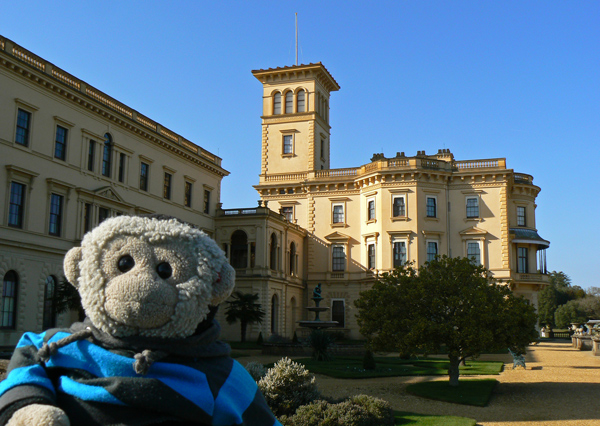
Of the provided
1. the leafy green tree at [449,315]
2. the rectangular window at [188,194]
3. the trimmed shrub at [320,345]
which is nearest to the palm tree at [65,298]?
the trimmed shrub at [320,345]

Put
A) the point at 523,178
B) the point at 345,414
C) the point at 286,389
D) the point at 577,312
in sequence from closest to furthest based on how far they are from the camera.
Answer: the point at 345,414 < the point at 286,389 < the point at 523,178 < the point at 577,312

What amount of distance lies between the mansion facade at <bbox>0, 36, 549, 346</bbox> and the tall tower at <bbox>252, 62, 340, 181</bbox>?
0.35 feet

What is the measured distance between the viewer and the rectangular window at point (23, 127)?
24859mm

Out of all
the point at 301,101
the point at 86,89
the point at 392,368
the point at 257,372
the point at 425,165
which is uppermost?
the point at 301,101

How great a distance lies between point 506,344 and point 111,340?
15548 millimetres

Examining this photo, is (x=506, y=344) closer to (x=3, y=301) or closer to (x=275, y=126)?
(x=3, y=301)

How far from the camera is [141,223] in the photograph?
3129 millimetres

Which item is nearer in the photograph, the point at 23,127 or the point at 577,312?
the point at 23,127

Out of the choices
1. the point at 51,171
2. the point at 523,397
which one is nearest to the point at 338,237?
the point at 51,171

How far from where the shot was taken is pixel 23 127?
25.1m

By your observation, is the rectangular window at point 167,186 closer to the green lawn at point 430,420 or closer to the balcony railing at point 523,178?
the green lawn at point 430,420

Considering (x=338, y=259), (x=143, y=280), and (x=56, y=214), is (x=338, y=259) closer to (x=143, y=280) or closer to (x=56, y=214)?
(x=56, y=214)

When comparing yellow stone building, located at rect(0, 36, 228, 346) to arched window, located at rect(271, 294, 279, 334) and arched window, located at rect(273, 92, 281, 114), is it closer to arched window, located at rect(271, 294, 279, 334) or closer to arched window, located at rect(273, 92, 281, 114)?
arched window, located at rect(271, 294, 279, 334)

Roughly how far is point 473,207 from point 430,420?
3303 cm
